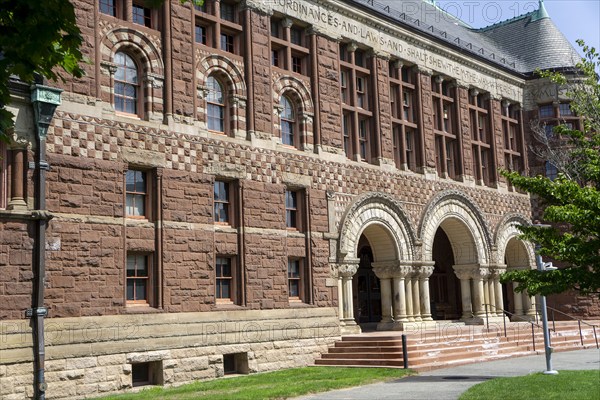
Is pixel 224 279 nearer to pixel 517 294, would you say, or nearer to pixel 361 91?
pixel 361 91

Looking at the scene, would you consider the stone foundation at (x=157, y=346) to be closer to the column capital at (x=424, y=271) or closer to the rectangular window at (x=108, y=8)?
the column capital at (x=424, y=271)

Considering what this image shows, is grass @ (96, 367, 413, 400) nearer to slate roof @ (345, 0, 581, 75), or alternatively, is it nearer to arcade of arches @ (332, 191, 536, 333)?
arcade of arches @ (332, 191, 536, 333)

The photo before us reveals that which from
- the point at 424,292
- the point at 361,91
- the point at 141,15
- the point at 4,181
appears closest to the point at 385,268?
the point at 424,292

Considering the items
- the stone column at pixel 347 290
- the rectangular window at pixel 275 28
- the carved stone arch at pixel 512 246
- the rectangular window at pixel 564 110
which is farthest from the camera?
the rectangular window at pixel 564 110

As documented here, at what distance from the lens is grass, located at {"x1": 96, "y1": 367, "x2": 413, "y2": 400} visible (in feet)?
54.2

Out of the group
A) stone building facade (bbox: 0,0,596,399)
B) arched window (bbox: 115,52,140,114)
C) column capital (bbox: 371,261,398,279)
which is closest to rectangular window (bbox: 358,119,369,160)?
stone building facade (bbox: 0,0,596,399)

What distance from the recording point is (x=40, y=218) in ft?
55.6

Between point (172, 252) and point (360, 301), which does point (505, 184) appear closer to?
point (360, 301)

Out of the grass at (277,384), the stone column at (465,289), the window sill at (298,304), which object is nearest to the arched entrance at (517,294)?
the stone column at (465,289)

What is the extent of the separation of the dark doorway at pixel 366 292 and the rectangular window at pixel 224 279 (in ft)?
33.3

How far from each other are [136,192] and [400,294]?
11.1m

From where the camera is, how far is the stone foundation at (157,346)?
1645 cm

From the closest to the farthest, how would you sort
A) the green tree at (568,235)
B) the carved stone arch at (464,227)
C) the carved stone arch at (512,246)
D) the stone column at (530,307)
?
1. the green tree at (568,235)
2. the carved stone arch at (464,227)
3. the carved stone arch at (512,246)
4. the stone column at (530,307)

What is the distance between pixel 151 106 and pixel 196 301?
5274mm
